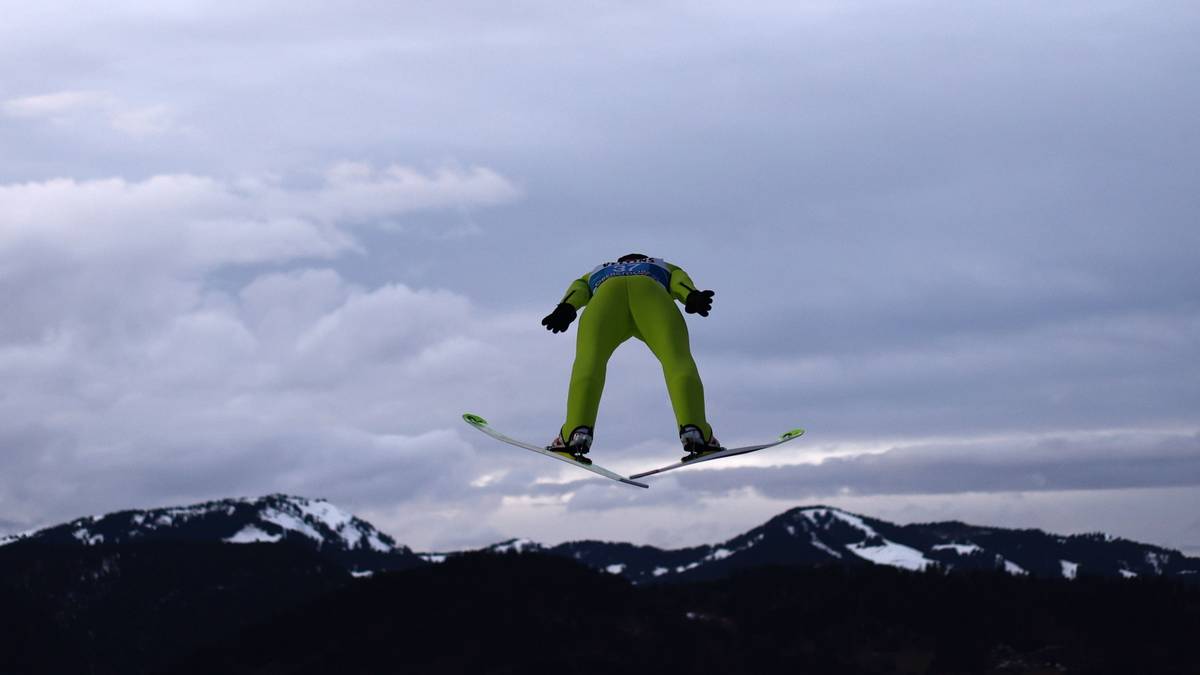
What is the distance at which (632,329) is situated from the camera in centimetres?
2444

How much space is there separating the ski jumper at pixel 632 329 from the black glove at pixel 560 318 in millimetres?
298

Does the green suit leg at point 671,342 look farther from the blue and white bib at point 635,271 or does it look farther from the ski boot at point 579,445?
the ski boot at point 579,445

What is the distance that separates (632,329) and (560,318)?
1.41m

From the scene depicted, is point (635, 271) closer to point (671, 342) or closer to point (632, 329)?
point (632, 329)

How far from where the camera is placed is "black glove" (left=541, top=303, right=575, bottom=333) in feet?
78.0

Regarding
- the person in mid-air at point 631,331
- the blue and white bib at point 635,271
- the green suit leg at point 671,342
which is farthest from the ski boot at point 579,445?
the blue and white bib at point 635,271

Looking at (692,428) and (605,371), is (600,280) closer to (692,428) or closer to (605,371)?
(605,371)

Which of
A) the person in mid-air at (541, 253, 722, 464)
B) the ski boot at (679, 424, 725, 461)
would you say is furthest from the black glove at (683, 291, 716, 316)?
the ski boot at (679, 424, 725, 461)

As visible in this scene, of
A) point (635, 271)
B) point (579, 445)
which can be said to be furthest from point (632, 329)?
point (579, 445)

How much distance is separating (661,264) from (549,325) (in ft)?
7.92

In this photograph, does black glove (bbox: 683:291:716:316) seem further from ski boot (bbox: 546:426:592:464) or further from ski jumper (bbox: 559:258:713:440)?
ski boot (bbox: 546:426:592:464)

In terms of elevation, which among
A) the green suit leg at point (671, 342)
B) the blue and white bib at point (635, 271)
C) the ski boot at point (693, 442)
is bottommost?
the ski boot at point (693, 442)

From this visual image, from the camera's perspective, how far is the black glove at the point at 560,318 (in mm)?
23781

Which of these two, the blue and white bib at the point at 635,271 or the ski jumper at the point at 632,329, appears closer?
the ski jumper at the point at 632,329
